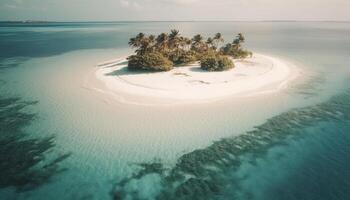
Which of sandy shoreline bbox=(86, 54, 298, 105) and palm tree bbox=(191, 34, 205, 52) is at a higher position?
palm tree bbox=(191, 34, 205, 52)

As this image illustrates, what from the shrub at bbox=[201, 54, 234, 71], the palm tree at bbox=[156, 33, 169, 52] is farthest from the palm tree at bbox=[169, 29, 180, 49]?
the shrub at bbox=[201, 54, 234, 71]

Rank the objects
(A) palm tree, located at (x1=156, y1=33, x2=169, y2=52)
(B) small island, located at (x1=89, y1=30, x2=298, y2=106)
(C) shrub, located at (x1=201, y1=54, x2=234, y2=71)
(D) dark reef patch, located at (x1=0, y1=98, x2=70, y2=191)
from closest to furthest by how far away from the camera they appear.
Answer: (D) dark reef patch, located at (x1=0, y1=98, x2=70, y2=191) → (B) small island, located at (x1=89, y1=30, x2=298, y2=106) → (C) shrub, located at (x1=201, y1=54, x2=234, y2=71) → (A) palm tree, located at (x1=156, y1=33, x2=169, y2=52)

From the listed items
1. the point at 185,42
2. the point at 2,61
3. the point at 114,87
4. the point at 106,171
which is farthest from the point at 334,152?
Result: the point at 2,61

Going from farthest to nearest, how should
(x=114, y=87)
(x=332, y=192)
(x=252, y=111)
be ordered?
1. (x=114, y=87)
2. (x=252, y=111)
3. (x=332, y=192)

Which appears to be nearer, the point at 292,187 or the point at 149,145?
the point at 292,187

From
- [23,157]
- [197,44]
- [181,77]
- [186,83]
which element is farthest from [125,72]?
[23,157]

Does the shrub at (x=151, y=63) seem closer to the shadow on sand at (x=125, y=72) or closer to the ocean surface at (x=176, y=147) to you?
the shadow on sand at (x=125, y=72)

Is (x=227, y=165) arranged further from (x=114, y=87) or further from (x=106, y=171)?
(x=114, y=87)

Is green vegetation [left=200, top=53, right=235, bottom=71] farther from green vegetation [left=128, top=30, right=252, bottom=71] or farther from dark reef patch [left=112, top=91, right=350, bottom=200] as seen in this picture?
dark reef patch [left=112, top=91, right=350, bottom=200]
